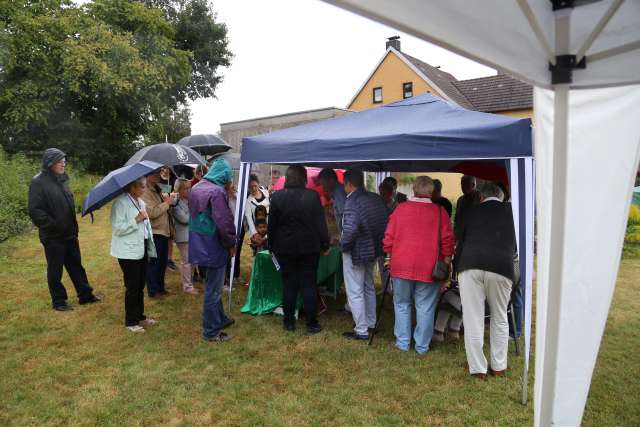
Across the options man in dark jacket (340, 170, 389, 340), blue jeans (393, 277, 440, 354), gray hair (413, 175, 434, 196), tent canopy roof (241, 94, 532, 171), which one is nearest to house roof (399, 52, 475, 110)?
tent canopy roof (241, 94, 532, 171)

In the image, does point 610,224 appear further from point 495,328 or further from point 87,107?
point 87,107

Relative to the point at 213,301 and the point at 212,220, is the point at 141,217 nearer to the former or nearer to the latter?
the point at 212,220

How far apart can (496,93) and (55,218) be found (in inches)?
782

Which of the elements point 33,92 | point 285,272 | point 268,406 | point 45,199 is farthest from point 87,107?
point 268,406

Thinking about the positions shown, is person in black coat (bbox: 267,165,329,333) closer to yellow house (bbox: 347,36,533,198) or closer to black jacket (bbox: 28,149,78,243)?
black jacket (bbox: 28,149,78,243)

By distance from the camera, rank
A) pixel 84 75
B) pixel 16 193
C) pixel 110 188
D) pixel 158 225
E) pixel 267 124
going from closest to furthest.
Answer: pixel 110 188 < pixel 158 225 < pixel 16 193 < pixel 267 124 < pixel 84 75

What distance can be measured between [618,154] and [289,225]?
3197 millimetres

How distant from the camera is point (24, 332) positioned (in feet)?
14.7

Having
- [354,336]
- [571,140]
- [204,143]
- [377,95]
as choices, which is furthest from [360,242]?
[377,95]

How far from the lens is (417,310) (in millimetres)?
3990

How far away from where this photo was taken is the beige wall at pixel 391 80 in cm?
2195

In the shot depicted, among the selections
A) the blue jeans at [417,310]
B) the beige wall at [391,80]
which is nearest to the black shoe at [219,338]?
the blue jeans at [417,310]

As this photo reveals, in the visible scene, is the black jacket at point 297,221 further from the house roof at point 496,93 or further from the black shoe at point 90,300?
the house roof at point 496,93

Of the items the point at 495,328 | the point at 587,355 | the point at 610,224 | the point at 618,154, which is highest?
the point at 618,154
